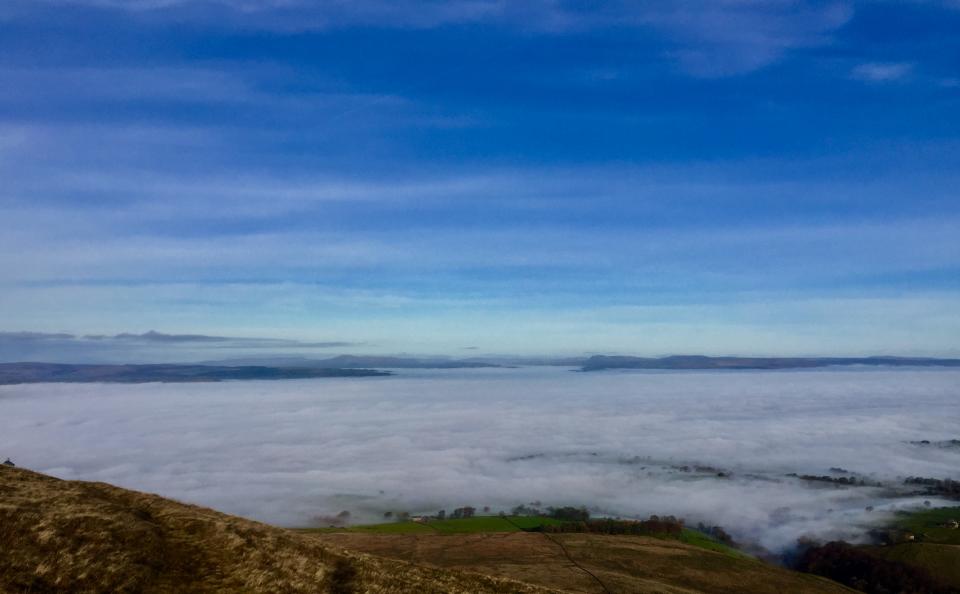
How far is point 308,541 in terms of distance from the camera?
39.8 metres

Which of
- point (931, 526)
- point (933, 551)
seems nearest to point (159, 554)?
point (933, 551)

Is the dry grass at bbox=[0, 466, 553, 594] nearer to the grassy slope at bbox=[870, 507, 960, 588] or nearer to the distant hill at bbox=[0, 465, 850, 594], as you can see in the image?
the distant hill at bbox=[0, 465, 850, 594]

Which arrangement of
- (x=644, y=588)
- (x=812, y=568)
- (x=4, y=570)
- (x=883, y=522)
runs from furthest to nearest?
(x=883, y=522), (x=812, y=568), (x=644, y=588), (x=4, y=570)

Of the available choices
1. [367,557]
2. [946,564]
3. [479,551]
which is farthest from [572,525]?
[367,557]

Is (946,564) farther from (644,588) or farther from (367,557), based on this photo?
(367,557)

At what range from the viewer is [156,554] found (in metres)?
30.6

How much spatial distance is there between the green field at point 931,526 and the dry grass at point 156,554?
179 m

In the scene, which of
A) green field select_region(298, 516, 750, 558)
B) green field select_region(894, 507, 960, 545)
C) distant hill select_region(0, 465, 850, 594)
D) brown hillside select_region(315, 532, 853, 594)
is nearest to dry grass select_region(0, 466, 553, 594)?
distant hill select_region(0, 465, 850, 594)

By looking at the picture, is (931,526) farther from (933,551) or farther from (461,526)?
(461,526)

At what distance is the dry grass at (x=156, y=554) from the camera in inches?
1078

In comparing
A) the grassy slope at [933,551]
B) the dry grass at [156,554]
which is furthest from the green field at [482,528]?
the dry grass at [156,554]

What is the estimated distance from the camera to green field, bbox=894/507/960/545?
163625 millimetres

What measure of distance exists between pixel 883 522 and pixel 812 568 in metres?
62.1

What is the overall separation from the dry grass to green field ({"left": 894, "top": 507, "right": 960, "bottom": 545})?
179 meters
